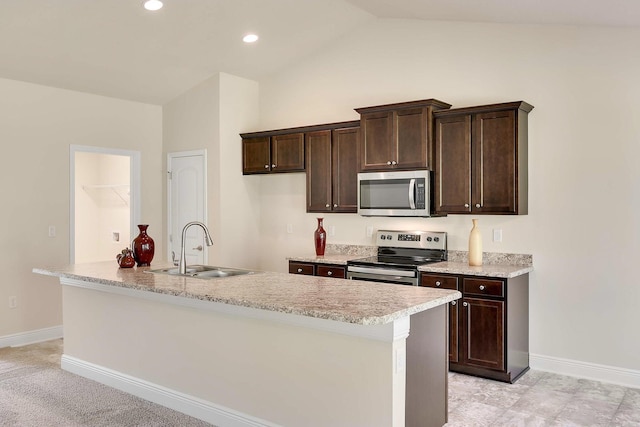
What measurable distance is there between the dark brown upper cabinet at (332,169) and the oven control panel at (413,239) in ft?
1.34

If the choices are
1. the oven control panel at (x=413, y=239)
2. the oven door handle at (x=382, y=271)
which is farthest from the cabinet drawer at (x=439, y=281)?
the oven control panel at (x=413, y=239)

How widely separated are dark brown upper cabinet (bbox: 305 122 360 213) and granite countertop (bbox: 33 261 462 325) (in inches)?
68.6

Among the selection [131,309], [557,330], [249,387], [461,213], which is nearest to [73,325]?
[131,309]

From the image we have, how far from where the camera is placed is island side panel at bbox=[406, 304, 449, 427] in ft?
9.06

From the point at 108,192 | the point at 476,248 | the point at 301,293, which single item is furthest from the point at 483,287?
the point at 108,192

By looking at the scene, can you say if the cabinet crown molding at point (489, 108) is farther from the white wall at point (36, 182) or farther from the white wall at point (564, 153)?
the white wall at point (36, 182)

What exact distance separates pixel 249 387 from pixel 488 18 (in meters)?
3.49

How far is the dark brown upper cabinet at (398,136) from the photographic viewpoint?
4.59m

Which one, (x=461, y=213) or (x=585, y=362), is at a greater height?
(x=461, y=213)

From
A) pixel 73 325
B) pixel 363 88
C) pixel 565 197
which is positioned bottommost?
pixel 73 325

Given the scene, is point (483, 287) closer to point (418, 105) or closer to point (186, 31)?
point (418, 105)

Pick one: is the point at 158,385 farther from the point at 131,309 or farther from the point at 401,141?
the point at 401,141

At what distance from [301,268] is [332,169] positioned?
104 cm

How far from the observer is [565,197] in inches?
170
